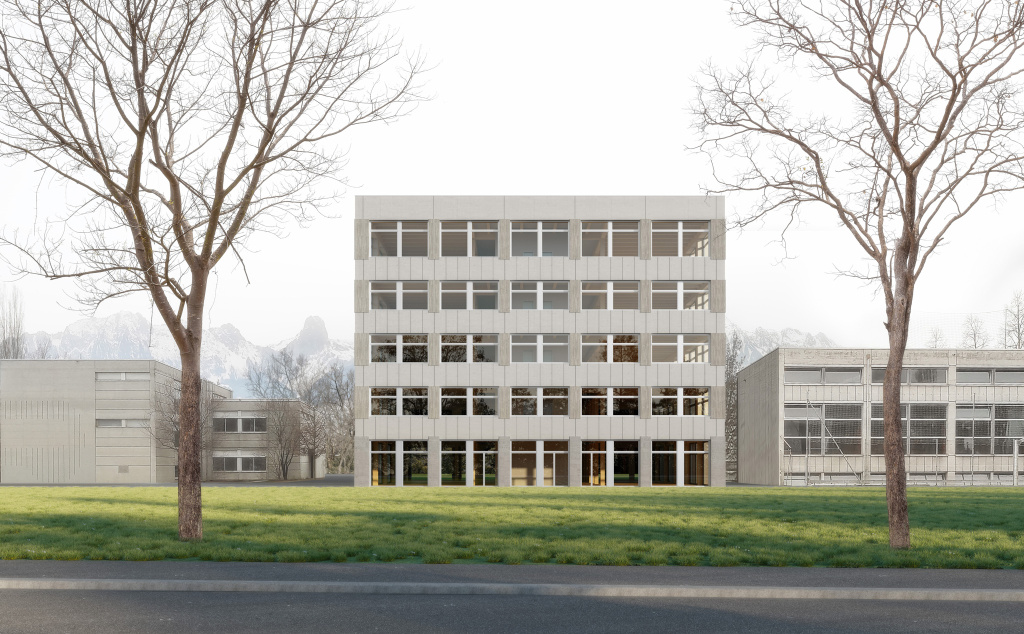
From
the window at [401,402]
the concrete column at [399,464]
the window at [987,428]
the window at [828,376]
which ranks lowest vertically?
the concrete column at [399,464]

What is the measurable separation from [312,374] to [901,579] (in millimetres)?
127895

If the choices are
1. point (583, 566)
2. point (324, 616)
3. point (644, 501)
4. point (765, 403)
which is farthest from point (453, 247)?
point (324, 616)

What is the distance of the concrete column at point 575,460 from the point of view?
184 ft

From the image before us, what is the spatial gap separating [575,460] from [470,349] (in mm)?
8249

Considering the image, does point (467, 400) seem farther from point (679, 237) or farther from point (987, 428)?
point (987, 428)

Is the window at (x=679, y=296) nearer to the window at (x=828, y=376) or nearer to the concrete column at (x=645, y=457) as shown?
the concrete column at (x=645, y=457)

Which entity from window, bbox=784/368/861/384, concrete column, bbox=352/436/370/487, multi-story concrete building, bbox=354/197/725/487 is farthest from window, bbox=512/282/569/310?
window, bbox=784/368/861/384

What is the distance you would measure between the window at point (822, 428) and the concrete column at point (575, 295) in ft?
50.5

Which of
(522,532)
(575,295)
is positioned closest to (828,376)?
(575,295)

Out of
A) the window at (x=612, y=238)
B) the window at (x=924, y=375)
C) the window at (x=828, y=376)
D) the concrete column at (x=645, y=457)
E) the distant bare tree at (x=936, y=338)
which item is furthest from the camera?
the distant bare tree at (x=936, y=338)

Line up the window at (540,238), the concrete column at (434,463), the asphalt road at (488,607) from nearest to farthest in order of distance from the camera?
the asphalt road at (488,607) → the concrete column at (434,463) → the window at (540,238)

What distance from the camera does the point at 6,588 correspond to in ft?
38.9

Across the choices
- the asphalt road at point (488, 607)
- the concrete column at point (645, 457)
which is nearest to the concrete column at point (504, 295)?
the concrete column at point (645, 457)

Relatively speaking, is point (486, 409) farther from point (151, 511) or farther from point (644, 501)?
point (151, 511)
